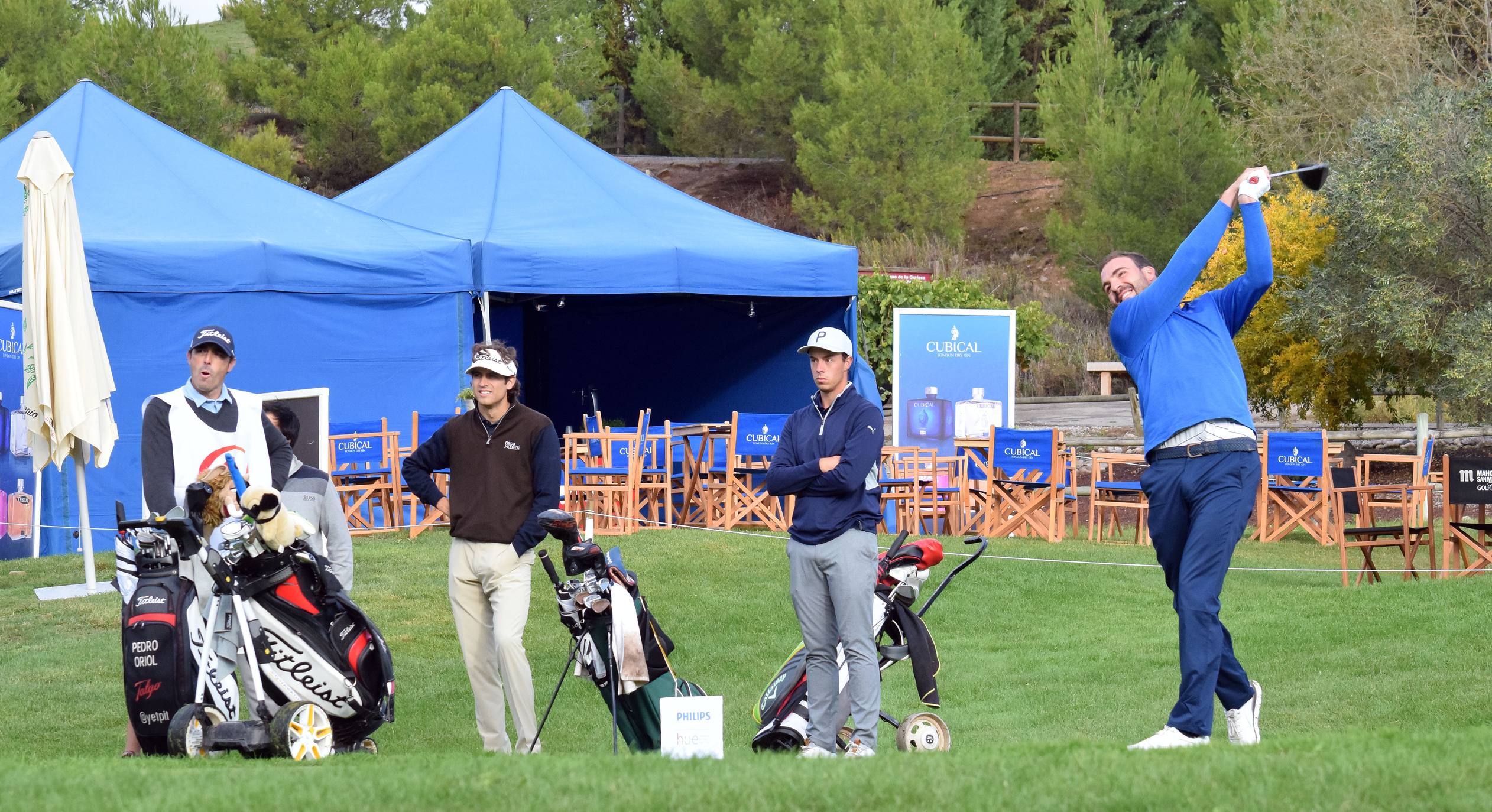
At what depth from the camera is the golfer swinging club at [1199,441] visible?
4.94m

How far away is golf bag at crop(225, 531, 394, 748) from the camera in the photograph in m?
5.35

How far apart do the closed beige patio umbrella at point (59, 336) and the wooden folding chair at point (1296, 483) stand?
9.27 meters

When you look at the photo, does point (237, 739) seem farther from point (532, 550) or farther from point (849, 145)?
point (849, 145)

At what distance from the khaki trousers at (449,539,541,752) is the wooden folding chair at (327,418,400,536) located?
7021mm

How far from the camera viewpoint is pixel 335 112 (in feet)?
107

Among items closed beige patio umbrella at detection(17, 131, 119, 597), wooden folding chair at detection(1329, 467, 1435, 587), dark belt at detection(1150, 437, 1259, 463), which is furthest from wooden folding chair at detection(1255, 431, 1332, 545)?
closed beige patio umbrella at detection(17, 131, 119, 597)

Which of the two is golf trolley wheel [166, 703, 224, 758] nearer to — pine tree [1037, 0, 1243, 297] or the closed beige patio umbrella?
the closed beige patio umbrella

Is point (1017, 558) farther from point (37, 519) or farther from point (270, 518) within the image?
point (270, 518)

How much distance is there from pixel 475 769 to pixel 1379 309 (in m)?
16.3

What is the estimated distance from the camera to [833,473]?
546cm

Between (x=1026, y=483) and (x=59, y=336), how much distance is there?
8010 mm

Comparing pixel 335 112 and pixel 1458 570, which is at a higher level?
pixel 335 112

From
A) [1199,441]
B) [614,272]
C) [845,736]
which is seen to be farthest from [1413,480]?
[1199,441]

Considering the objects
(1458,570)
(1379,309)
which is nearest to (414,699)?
(1458,570)
